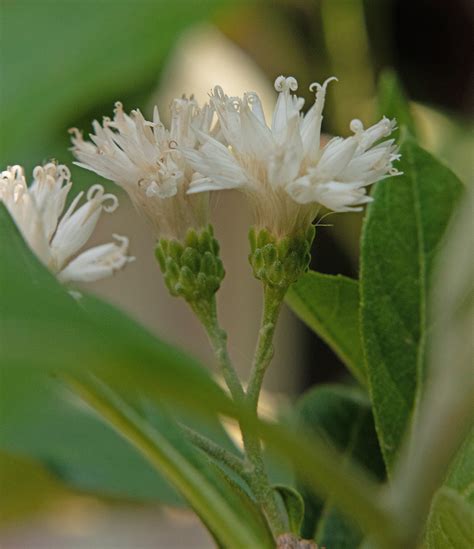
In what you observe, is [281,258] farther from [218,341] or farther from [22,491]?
[22,491]

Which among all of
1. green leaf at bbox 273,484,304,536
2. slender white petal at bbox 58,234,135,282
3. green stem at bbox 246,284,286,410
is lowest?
green leaf at bbox 273,484,304,536

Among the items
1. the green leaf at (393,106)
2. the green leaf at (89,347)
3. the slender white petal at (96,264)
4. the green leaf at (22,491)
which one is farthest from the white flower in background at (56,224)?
the green leaf at (22,491)

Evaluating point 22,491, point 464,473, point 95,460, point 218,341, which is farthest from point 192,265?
point 22,491

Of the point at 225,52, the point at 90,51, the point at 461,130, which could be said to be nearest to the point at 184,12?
the point at 90,51

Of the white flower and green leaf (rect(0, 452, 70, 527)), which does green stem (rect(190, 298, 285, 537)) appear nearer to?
the white flower

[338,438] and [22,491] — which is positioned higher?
[338,438]

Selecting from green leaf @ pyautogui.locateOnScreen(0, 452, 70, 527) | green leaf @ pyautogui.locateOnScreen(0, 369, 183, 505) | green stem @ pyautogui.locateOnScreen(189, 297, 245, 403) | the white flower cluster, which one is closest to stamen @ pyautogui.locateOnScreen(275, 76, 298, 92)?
the white flower cluster
